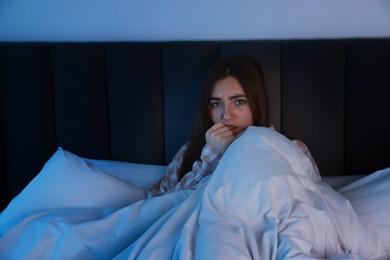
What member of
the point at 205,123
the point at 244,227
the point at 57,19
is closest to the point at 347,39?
the point at 205,123

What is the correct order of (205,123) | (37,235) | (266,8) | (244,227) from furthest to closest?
(266,8), (205,123), (37,235), (244,227)

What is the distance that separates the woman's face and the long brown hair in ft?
0.05

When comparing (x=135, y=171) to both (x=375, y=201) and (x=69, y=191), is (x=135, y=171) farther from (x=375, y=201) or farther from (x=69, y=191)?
(x=375, y=201)

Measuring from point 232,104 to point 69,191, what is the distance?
2.05 feet

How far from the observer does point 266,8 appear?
59.5 inches

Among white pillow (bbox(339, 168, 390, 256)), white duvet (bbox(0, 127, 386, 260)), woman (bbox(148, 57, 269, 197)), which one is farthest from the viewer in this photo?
woman (bbox(148, 57, 269, 197))

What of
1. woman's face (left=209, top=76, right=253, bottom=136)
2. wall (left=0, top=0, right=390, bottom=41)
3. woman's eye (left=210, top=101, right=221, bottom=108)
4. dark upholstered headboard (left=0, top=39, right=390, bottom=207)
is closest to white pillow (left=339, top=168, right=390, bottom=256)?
dark upholstered headboard (left=0, top=39, right=390, bottom=207)

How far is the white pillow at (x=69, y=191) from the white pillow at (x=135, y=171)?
0.17 meters

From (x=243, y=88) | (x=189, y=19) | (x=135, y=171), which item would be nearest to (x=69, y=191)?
(x=135, y=171)

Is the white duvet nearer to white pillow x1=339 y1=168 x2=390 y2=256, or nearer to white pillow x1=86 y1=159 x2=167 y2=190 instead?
white pillow x1=339 y1=168 x2=390 y2=256

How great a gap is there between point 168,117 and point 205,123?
0.69ft

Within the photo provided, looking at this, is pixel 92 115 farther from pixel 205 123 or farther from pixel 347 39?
pixel 347 39

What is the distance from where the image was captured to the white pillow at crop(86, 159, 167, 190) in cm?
142

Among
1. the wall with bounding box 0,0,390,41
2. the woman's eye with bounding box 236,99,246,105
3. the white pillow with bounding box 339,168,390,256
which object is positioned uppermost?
the wall with bounding box 0,0,390,41
